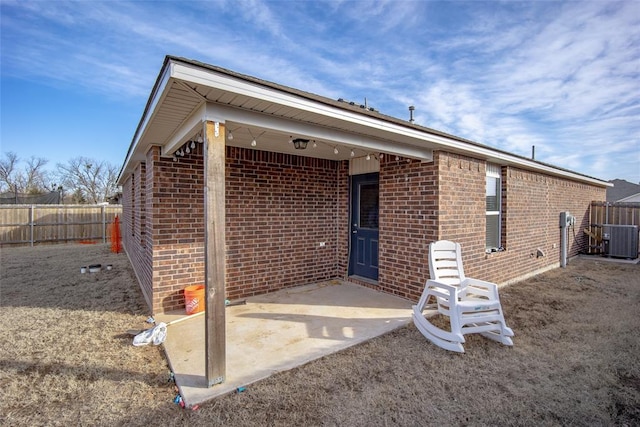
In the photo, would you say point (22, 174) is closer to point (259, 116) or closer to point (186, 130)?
point (186, 130)

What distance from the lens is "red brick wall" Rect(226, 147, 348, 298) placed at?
5.07 metres

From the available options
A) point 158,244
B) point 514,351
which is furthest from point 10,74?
point 514,351

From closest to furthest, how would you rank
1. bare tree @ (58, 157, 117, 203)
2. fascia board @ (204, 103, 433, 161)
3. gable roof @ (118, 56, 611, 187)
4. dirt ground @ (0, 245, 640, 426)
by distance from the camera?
1. dirt ground @ (0, 245, 640, 426)
2. gable roof @ (118, 56, 611, 187)
3. fascia board @ (204, 103, 433, 161)
4. bare tree @ (58, 157, 117, 203)

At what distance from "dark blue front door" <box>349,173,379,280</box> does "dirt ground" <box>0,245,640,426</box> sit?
2151mm

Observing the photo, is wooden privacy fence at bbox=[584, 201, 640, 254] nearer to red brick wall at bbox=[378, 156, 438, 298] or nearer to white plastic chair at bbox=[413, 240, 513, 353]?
red brick wall at bbox=[378, 156, 438, 298]

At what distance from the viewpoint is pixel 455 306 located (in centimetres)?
336

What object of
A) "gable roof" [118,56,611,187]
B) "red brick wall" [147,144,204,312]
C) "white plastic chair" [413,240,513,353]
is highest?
"gable roof" [118,56,611,187]

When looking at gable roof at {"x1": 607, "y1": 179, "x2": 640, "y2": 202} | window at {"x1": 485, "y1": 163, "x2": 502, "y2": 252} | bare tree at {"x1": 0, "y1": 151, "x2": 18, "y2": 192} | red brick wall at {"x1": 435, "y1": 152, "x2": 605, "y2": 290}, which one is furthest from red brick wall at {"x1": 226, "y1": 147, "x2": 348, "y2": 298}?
bare tree at {"x1": 0, "y1": 151, "x2": 18, "y2": 192}

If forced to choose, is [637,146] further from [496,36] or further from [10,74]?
[10,74]

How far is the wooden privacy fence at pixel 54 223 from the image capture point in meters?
12.8

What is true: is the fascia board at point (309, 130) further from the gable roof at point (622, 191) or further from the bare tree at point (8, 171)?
the bare tree at point (8, 171)

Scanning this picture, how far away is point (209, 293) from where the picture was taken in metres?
2.56

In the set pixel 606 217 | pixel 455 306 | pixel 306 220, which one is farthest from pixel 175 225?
pixel 606 217

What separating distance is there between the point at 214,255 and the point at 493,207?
18.3ft
